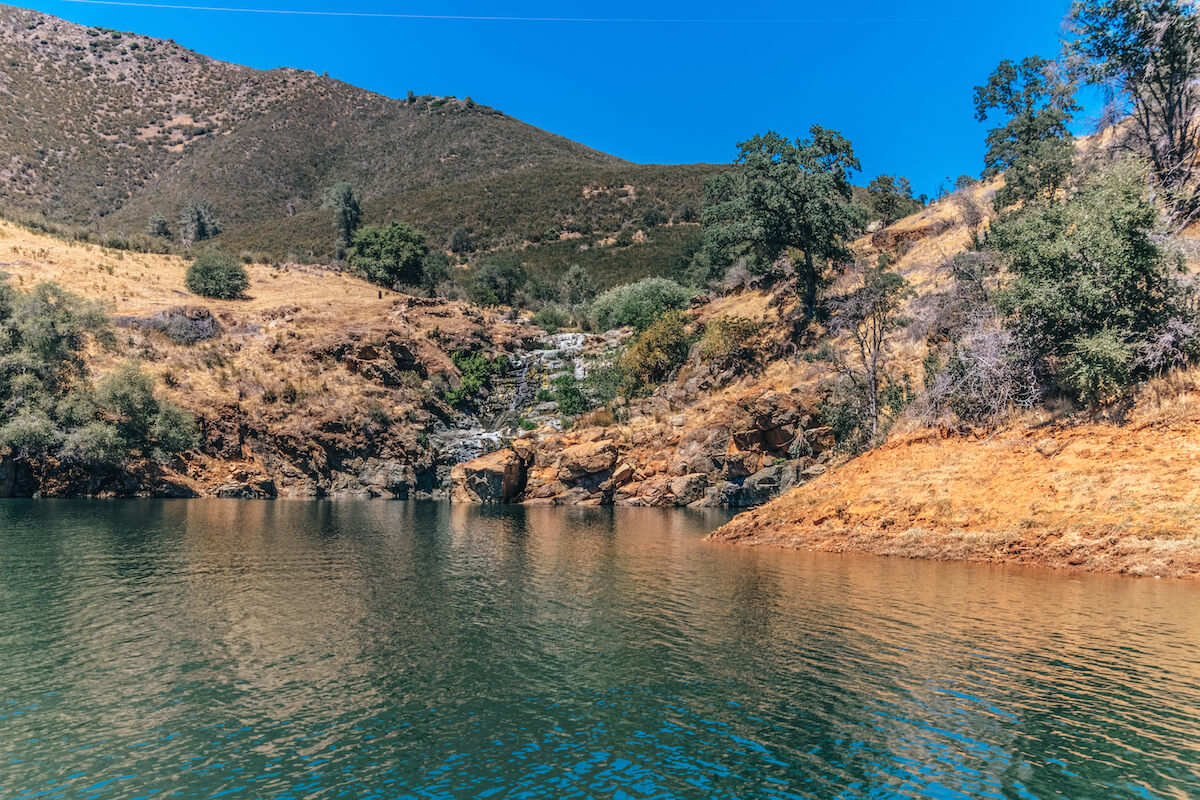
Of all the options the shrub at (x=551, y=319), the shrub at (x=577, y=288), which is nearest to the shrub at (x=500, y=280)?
the shrub at (x=577, y=288)

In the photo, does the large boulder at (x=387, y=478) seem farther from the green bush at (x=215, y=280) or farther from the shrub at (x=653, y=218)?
the shrub at (x=653, y=218)

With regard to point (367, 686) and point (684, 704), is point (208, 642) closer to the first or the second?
point (367, 686)

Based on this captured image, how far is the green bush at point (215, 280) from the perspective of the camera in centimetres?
6956

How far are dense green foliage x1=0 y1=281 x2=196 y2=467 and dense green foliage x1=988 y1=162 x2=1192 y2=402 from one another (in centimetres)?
5223

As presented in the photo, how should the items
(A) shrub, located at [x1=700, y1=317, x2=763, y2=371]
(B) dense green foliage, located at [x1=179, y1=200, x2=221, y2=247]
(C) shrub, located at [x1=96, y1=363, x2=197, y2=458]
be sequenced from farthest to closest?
1. (B) dense green foliage, located at [x1=179, y1=200, x2=221, y2=247]
2. (A) shrub, located at [x1=700, y1=317, x2=763, y2=371]
3. (C) shrub, located at [x1=96, y1=363, x2=197, y2=458]

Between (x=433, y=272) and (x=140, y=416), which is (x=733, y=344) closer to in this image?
(x=140, y=416)

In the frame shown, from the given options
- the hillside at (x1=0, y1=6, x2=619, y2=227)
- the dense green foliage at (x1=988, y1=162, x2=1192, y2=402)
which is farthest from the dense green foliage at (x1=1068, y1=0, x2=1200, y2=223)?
the hillside at (x1=0, y1=6, x2=619, y2=227)

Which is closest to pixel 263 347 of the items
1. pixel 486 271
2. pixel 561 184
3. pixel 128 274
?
pixel 128 274

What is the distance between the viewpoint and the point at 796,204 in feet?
171

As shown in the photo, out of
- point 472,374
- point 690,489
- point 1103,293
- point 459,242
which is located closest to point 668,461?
point 690,489

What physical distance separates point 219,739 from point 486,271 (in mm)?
83298

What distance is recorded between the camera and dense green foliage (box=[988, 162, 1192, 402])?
26.7 m

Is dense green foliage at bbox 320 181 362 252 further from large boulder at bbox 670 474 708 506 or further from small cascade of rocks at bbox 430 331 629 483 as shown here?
large boulder at bbox 670 474 708 506

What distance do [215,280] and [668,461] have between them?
160 feet
